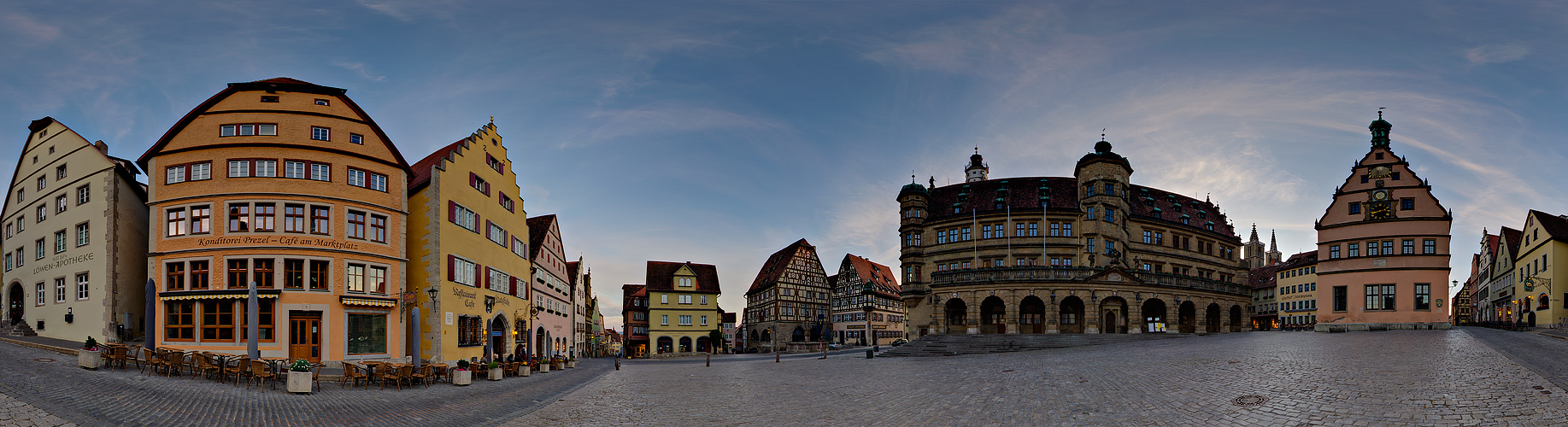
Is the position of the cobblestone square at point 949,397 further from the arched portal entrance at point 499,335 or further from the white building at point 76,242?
the arched portal entrance at point 499,335

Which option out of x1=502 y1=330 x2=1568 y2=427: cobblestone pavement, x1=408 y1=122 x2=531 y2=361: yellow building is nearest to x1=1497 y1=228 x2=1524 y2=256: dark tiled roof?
x1=502 y1=330 x2=1568 y2=427: cobblestone pavement

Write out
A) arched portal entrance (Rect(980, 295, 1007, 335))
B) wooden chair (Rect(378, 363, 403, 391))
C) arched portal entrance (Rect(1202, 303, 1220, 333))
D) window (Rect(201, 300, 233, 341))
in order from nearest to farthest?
1. wooden chair (Rect(378, 363, 403, 391))
2. window (Rect(201, 300, 233, 341))
3. arched portal entrance (Rect(980, 295, 1007, 335))
4. arched portal entrance (Rect(1202, 303, 1220, 333))

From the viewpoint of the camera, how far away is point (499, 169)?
44156mm

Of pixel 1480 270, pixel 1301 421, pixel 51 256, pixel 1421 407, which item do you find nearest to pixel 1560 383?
pixel 1421 407

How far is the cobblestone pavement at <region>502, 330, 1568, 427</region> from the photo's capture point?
48.6 feet

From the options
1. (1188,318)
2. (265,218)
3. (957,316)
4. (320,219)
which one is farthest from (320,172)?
(1188,318)

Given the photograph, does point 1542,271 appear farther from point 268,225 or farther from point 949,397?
point 268,225

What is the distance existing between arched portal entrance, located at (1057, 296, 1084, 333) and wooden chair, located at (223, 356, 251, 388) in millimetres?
45509

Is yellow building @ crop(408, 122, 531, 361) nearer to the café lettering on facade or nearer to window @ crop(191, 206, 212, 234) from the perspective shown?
the café lettering on facade

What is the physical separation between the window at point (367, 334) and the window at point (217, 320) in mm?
3809

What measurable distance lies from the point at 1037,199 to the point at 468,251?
131 ft

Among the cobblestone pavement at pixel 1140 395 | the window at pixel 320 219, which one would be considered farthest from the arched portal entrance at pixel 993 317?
the window at pixel 320 219

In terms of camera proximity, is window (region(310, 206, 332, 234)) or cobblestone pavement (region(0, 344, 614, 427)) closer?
cobblestone pavement (region(0, 344, 614, 427))

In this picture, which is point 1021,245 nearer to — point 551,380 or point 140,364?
point 551,380
